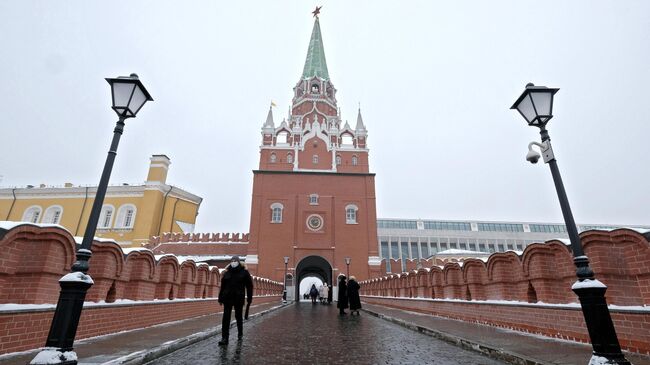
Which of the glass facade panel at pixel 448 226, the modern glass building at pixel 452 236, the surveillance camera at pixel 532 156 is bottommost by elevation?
the surveillance camera at pixel 532 156

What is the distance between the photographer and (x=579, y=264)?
12.5 feet

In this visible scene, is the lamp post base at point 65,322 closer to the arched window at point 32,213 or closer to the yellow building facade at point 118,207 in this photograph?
the yellow building facade at point 118,207

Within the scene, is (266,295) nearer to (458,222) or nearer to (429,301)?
(429,301)

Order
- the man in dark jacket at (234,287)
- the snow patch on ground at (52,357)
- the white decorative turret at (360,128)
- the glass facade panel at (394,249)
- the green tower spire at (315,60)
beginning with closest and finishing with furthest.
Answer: the snow patch on ground at (52,357) → the man in dark jacket at (234,287) → the white decorative turret at (360,128) → the green tower spire at (315,60) → the glass facade panel at (394,249)

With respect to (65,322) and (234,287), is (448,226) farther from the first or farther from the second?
(65,322)

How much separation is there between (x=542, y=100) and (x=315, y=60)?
4225cm

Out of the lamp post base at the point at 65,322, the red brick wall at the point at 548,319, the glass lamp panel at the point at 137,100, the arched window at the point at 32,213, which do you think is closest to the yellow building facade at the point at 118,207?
the arched window at the point at 32,213

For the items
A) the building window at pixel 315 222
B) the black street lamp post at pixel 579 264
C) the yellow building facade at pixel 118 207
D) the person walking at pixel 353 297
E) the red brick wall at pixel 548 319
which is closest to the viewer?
the black street lamp post at pixel 579 264

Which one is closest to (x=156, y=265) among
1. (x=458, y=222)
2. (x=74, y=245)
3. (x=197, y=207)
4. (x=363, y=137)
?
(x=74, y=245)

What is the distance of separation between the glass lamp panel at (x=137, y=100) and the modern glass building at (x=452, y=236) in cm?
5867

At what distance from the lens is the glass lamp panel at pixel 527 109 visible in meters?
4.58

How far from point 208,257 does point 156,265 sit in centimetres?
2440

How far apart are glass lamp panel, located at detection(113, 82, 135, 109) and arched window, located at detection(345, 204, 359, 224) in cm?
2817

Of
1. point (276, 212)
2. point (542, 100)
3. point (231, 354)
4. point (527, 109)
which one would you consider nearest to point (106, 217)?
point (276, 212)
